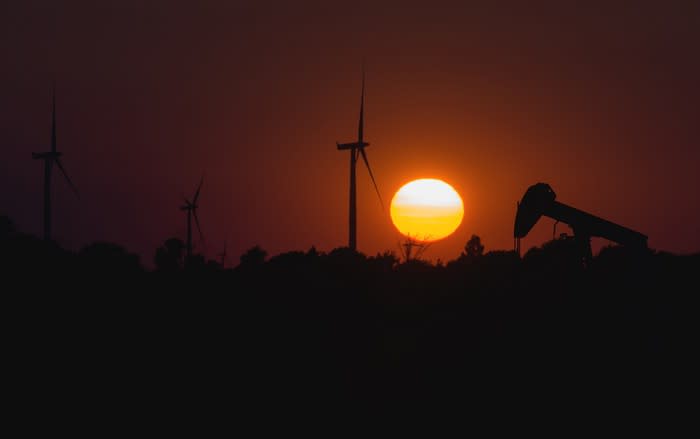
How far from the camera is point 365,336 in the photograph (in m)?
50.4

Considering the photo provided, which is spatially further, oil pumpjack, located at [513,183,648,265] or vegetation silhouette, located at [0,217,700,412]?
vegetation silhouette, located at [0,217,700,412]

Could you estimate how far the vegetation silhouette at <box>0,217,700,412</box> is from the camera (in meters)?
33.6

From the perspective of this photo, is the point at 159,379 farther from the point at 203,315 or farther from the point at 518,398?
the point at 518,398

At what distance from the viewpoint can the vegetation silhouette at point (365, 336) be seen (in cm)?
3362

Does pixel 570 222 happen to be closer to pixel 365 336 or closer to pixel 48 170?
pixel 365 336

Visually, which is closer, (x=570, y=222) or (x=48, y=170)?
(x=570, y=222)

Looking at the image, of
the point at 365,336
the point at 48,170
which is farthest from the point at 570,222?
the point at 48,170

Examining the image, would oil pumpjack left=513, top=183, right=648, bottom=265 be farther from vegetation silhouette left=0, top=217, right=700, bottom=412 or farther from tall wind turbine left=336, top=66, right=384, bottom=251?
tall wind turbine left=336, top=66, right=384, bottom=251

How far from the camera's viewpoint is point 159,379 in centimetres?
4369

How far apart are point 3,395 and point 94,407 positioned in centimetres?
360

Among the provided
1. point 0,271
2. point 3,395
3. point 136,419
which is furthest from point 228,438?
point 0,271

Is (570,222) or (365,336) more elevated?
(570,222)

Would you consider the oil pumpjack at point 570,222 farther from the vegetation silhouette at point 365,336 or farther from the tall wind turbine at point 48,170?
the tall wind turbine at point 48,170

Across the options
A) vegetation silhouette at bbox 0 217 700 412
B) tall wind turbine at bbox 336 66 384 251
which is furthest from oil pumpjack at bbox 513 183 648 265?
tall wind turbine at bbox 336 66 384 251
